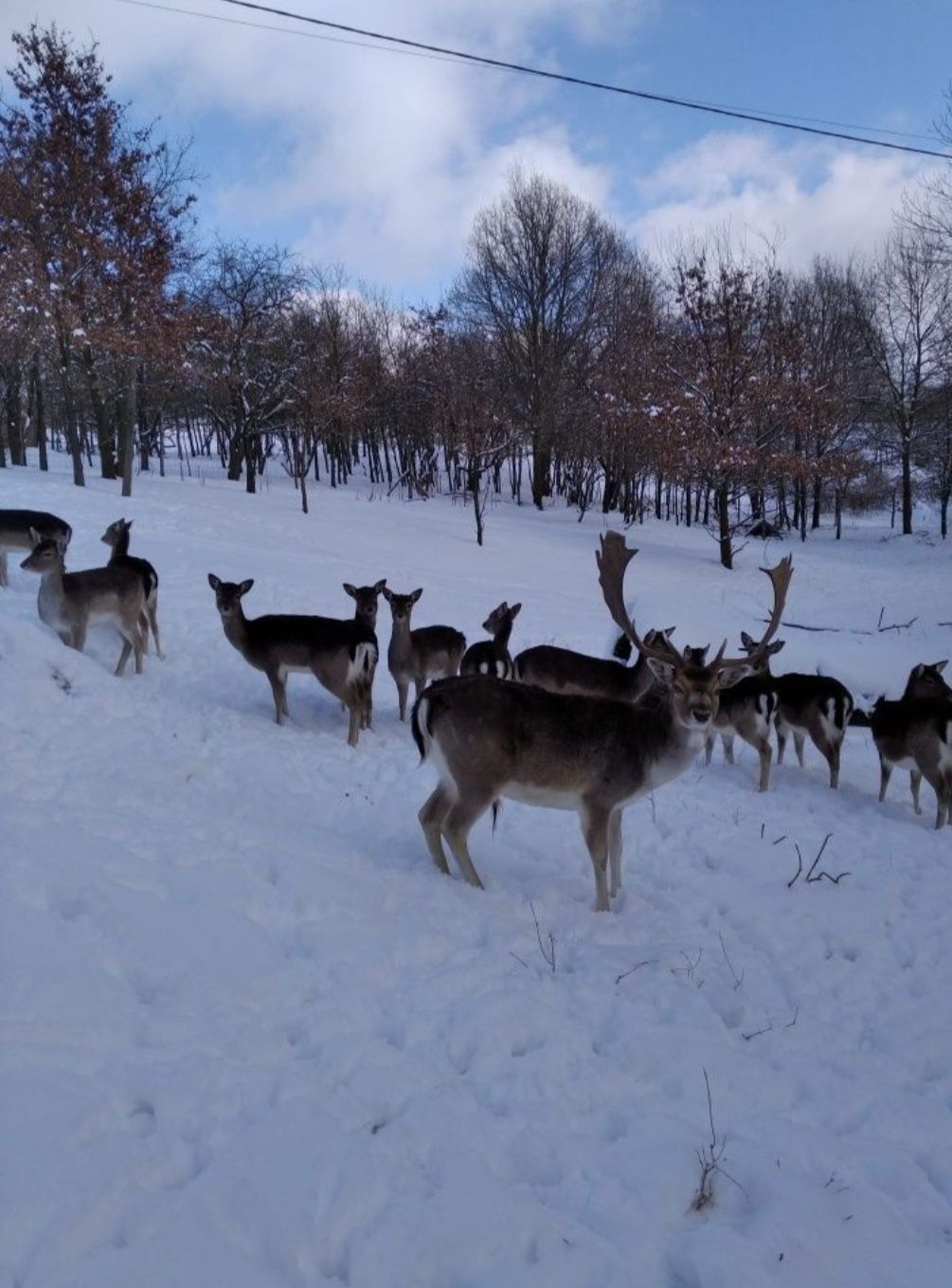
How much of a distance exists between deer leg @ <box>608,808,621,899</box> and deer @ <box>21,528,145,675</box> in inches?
240

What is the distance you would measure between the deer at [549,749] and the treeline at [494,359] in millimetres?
19510

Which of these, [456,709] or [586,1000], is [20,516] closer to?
[456,709]

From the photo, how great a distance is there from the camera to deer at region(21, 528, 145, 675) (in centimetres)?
924

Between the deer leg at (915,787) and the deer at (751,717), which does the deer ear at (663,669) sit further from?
the deer leg at (915,787)

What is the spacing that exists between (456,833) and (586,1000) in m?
1.54

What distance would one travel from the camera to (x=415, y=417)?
42188 mm

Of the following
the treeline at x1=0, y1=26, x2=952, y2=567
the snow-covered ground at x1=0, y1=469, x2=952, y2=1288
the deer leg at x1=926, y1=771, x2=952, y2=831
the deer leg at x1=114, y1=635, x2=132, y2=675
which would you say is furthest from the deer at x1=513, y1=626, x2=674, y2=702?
the treeline at x1=0, y1=26, x2=952, y2=567

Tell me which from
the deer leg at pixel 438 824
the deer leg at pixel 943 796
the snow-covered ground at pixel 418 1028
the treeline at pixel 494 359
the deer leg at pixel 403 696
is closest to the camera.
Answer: the snow-covered ground at pixel 418 1028

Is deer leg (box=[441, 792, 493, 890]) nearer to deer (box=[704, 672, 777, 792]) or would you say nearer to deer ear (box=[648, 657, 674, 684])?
deer ear (box=[648, 657, 674, 684])

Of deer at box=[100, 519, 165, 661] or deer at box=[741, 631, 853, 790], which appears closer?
deer at box=[741, 631, 853, 790]

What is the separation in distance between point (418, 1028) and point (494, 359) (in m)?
41.0

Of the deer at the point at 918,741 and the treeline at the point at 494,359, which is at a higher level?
the treeline at the point at 494,359

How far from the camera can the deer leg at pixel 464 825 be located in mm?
5602

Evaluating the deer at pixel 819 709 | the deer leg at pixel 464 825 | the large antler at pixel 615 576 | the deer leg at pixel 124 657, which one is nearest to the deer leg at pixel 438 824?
the deer leg at pixel 464 825
